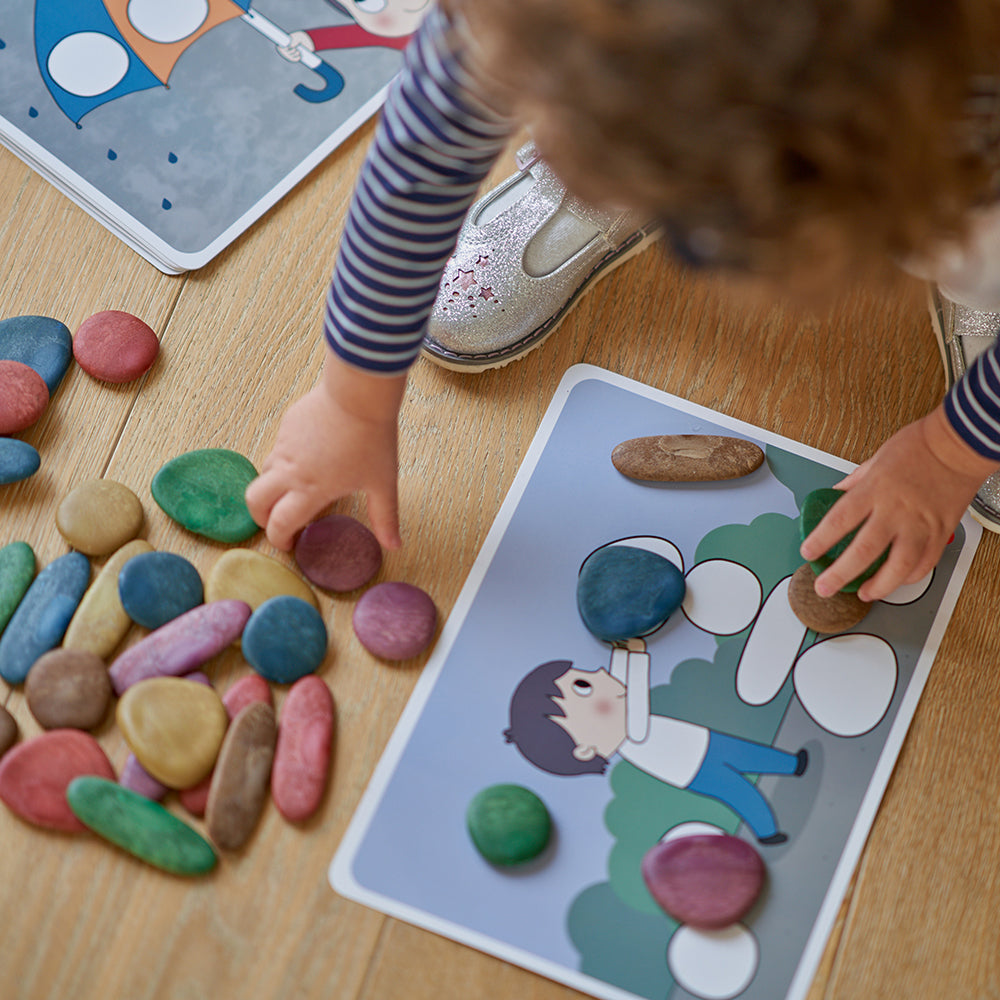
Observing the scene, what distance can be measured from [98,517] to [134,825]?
8.0 inches

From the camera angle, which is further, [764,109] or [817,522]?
[817,522]

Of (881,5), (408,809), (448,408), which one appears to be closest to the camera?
(881,5)

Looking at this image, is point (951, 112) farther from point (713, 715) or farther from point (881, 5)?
point (713, 715)

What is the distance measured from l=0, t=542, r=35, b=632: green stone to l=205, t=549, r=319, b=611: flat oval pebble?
115 mm

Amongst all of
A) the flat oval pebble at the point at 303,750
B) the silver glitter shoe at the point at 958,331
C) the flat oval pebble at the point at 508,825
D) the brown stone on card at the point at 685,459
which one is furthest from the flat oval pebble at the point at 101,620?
the silver glitter shoe at the point at 958,331

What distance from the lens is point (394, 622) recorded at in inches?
24.3

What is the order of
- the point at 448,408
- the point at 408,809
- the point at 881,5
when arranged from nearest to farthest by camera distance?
the point at 881,5 → the point at 408,809 → the point at 448,408

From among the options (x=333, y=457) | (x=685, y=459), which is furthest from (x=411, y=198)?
(x=685, y=459)

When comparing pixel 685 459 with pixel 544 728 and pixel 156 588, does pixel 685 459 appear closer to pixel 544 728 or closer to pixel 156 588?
pixel 544 728

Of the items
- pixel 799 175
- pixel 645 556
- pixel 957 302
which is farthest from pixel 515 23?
pixel 957 302

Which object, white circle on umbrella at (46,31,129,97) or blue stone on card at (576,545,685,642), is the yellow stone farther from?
white circle on umbrella at (46,31,129,97)

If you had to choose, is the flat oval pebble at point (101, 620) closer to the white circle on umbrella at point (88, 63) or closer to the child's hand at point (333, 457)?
the child's hand at point (333, 457)

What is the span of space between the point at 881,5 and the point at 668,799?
459 mm

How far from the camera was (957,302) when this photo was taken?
0.71m
